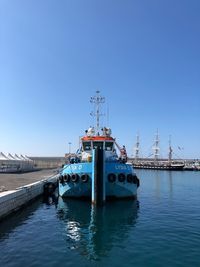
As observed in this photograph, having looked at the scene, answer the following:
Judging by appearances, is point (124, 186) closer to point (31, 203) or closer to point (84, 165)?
point (84, 165)

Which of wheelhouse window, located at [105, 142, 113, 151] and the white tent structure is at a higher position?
wheelhouse window, located at [105, 142, 113, 151]

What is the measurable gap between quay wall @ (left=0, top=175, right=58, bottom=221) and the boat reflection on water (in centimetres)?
286

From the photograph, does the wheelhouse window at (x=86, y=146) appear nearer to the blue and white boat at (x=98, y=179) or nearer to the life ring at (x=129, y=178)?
the blue and white boat at (x=98, y=179)

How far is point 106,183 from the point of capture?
26.8 metres

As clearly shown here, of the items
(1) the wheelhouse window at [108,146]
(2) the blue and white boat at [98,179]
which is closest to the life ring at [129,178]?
(2) the blue and white boat at [98,179]

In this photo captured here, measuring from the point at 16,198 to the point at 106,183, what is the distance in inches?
297

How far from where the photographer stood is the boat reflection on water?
15.0 meters

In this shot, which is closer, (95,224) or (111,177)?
(95,224)

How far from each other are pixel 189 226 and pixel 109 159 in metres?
12.6

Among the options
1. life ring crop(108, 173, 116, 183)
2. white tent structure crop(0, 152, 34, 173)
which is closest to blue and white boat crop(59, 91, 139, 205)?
life ring crop(108, 173, 116, 183)

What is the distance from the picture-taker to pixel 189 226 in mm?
19203

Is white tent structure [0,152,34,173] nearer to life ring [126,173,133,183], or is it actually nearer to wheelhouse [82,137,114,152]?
wheelhouse [82,137,114,152]

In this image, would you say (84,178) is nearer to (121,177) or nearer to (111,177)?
(111,177)

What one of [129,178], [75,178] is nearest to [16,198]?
[75,178]
